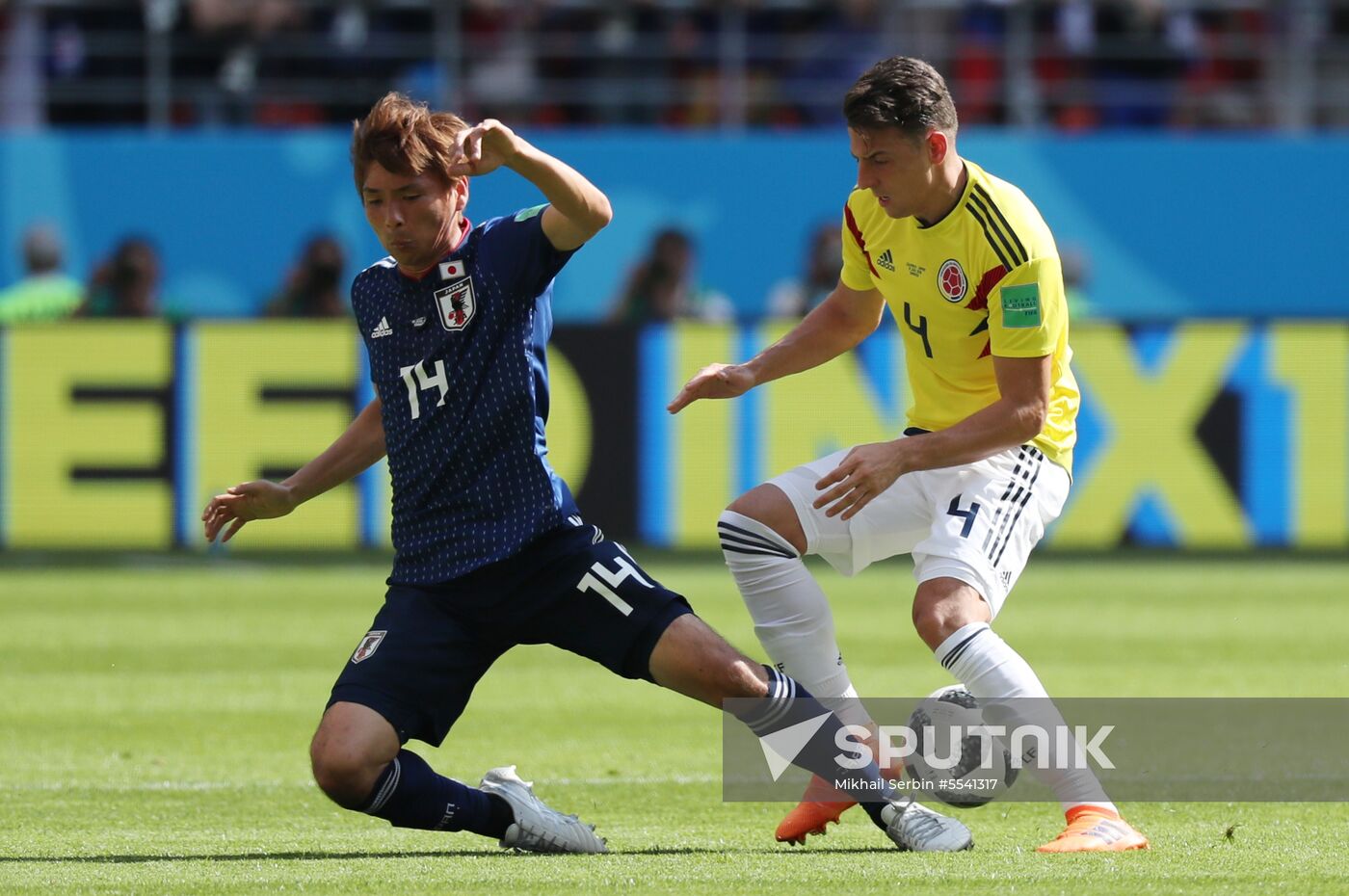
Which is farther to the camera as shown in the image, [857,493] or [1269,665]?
[1269,665]

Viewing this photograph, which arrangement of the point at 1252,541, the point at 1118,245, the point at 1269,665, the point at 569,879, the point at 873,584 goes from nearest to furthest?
the point at 569,879
the point at 1269,665
the point at 873,584
the point at 1252,541
the point at 1118,245

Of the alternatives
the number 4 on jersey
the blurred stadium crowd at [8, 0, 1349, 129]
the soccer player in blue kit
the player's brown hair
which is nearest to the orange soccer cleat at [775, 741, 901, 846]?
the soccer player in blue kit

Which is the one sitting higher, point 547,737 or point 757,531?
point 757,531

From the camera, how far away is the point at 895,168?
5199mm

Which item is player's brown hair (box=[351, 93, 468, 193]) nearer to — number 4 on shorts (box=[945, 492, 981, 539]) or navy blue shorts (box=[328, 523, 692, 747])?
navy blue shorts (box=[328, 523, 692, 747])

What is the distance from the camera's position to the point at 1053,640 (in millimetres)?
10070

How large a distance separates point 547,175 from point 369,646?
1293 mm

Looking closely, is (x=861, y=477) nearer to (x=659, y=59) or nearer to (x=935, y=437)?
(x=935, y=437)

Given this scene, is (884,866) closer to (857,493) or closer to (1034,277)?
(857,493)

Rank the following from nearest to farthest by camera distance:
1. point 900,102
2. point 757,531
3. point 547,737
A: 1. point 900,102
2. point 757,531
3. point 547,737

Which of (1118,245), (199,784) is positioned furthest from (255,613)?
(1118,245)

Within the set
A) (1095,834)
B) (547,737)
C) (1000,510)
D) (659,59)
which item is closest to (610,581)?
(1000,510)

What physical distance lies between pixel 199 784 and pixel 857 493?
2600mm

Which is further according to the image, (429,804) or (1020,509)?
(1020,509)
